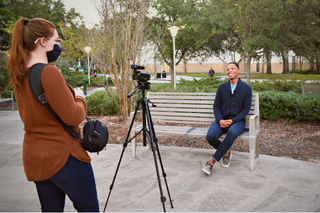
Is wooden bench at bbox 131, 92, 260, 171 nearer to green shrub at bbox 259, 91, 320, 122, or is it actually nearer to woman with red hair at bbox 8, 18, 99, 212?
green shrub at bbox 259, 91, 320, 122

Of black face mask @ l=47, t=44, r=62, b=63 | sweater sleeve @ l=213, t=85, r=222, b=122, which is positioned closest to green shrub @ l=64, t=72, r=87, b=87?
sweater sleeve @ l=213, t=85, r=222, b=122

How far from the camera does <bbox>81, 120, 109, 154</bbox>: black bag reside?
5.78 feet

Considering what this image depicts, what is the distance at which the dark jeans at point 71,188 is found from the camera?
1.64 m

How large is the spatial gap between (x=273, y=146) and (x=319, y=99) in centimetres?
207

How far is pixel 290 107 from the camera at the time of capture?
21.4 ft

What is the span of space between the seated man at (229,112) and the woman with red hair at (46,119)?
2.54 metres

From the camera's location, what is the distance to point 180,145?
5.46 metres

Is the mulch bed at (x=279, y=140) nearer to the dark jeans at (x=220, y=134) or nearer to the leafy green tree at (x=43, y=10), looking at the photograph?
the dark jeans at (x=220, y=134)

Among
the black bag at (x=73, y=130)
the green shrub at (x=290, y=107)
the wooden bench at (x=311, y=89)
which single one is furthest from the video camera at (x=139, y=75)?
the wooden bench at (x=311, y=89)

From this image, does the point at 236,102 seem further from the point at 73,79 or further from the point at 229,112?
the point at 73,79

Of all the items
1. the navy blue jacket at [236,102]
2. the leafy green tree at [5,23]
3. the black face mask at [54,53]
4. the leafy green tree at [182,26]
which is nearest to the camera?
the black face mask at [54,53]

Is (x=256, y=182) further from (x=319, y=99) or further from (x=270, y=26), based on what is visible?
(x=270, y=26)

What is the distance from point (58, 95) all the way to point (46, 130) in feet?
0.78

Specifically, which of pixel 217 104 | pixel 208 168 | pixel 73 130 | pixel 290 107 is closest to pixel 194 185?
pixel 208 168
